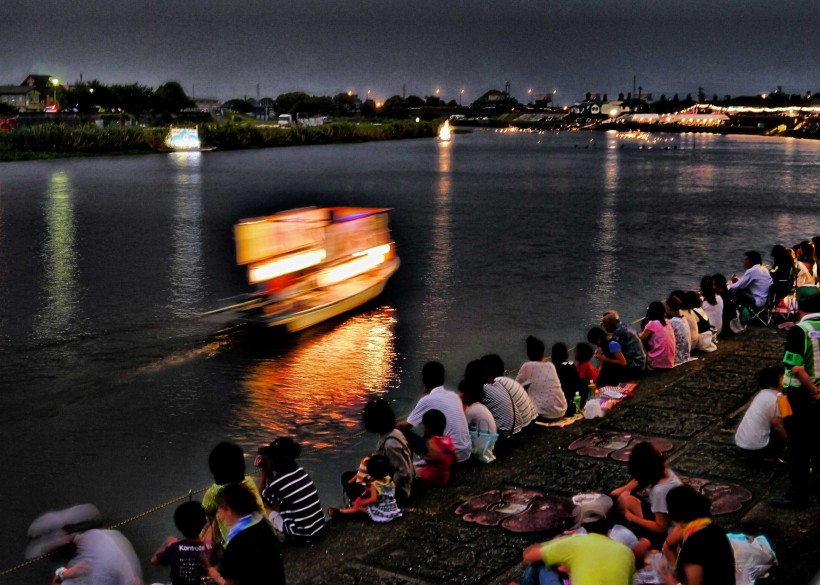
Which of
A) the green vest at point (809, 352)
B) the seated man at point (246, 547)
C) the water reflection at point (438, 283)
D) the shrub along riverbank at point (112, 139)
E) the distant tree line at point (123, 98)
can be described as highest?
the distant tree line at point (123, 98)

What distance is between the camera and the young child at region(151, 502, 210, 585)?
6.98m

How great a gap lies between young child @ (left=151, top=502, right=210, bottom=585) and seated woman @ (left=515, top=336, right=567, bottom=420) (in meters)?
5.63

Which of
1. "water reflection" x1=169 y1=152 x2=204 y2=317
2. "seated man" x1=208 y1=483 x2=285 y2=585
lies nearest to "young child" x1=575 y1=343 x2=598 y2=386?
"seated man" x1=208 y1=483 x2=285 y2=585

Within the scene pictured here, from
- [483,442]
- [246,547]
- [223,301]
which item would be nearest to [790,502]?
[483,442]

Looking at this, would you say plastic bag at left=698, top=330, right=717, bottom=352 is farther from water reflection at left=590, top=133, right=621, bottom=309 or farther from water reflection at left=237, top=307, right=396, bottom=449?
water reflection at left=590, top=133, right=621, bottom=309

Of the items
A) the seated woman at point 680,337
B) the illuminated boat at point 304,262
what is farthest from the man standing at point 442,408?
the illuminated boat at point 304,262

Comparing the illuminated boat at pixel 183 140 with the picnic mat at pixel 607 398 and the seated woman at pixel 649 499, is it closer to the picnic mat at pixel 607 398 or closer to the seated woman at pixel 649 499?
the picnic mat at pixel 607 398

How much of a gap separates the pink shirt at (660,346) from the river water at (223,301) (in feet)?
15.6

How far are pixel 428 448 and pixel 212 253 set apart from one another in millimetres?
28716

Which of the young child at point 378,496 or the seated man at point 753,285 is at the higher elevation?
the seated man at point 753,285

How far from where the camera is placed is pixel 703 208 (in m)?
56.5

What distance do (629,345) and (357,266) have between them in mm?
10905

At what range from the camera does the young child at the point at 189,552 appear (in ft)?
22.9

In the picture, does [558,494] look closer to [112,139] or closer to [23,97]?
[112,139]
